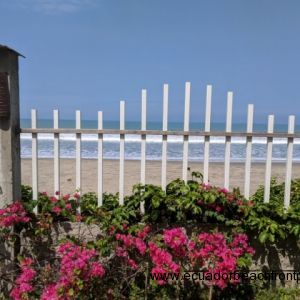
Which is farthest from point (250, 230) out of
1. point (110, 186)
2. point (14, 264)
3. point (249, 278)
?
point (110, 186)

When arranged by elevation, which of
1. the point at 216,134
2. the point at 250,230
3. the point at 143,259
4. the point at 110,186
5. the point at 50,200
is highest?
the point at 216,134

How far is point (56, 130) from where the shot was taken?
356 centimetres

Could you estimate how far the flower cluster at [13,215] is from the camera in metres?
3.34

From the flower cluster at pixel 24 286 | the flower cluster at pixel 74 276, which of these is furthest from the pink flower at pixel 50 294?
the flower cluster at pixel 24 286

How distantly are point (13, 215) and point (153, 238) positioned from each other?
1.44m

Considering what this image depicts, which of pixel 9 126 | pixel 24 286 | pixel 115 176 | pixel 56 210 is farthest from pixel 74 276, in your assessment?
pixel 115 176

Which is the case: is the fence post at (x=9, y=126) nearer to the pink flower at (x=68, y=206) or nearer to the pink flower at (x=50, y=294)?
the pink flower at (x=68, y=206)

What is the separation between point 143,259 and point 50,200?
4.02 ft

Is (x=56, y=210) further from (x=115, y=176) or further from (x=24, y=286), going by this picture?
(x=115, y=176)

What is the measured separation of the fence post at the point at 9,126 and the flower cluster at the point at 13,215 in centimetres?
15

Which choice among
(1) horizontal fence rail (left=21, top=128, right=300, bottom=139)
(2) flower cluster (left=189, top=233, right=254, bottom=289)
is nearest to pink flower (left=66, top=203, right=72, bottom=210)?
(1) horizontal fence rail (left=21, top=128, right=300, bottom=139)

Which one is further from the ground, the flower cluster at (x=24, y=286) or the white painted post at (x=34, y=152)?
the white painted post at (x=34, y=152)

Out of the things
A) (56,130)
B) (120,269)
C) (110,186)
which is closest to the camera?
(120,269)

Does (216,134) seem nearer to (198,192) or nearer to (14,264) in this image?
(198,192)
